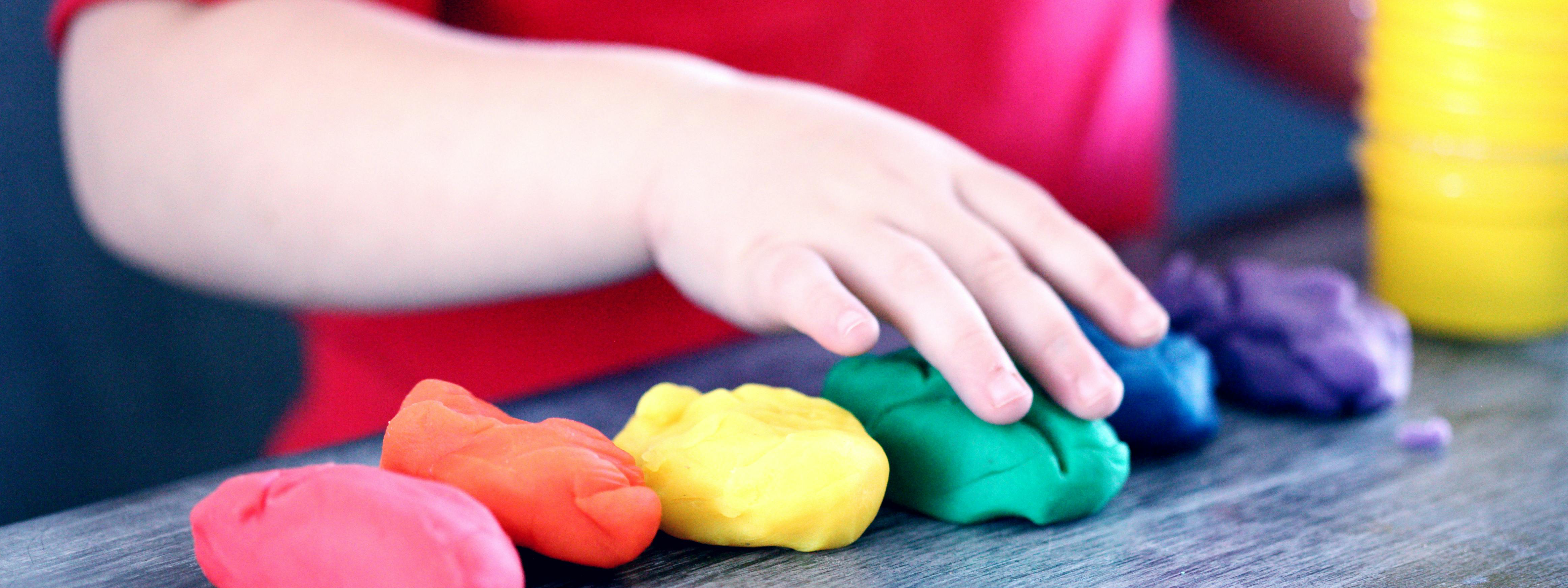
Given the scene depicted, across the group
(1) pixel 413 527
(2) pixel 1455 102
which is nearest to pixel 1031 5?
(2) pixel 1455 102

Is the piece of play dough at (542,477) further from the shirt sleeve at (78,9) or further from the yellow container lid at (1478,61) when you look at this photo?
the yellow container lid at (1478,61)

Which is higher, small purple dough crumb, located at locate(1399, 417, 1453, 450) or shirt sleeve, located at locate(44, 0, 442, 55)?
shirt sleeve, located at locate(44, 0, 442, 55)

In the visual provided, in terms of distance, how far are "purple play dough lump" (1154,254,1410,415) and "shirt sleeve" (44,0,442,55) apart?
0.39m

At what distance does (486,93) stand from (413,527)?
274mm

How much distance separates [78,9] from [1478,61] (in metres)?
0.71

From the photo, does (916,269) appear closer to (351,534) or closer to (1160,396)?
(1160,396)

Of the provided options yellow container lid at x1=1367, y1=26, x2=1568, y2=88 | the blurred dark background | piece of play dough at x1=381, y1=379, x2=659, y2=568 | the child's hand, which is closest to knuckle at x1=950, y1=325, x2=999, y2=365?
the child's hand

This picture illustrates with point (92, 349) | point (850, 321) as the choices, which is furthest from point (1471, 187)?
point (92, 349)

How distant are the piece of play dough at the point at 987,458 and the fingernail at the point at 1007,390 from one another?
0.02 m

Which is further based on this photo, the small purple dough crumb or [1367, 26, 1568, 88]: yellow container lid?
[1367, 26, 1568, 88]: yellow container lid

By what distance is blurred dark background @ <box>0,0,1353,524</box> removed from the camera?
97 centimetres

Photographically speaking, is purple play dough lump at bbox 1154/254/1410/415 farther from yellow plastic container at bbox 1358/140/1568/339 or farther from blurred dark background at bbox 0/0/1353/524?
blurred dark background at bbox 0/0/1353/524

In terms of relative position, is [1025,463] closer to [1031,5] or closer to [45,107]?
[1031,5]

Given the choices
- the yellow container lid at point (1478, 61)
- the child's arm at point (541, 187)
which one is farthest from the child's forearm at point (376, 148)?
the yellow container lid at point (1478, 61)
